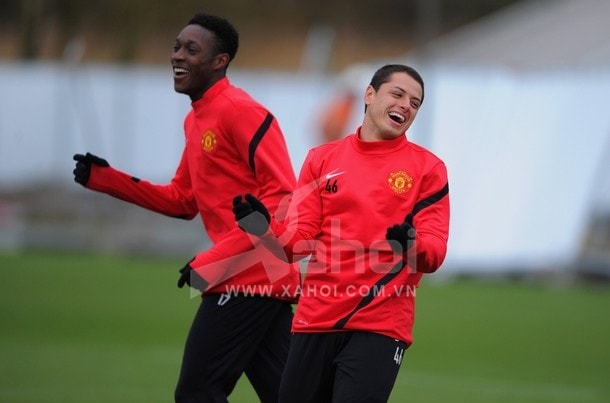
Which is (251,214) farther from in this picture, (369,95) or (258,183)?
(258,183)

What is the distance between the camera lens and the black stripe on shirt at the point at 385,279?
20.7 ft

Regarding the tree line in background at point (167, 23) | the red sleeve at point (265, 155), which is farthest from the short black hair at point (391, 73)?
the tree line in background at point (167, 23)

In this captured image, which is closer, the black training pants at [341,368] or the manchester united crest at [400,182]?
the black training pants at [341,368]

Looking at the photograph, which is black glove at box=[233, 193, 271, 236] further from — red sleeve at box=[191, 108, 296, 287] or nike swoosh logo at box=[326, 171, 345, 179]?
red sleeve at box=[191, 108, 296, 287]

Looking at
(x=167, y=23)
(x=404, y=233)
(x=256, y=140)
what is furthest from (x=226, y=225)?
(x=167, y=23)

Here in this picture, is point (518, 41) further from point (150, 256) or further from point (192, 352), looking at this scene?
point (192, 352)

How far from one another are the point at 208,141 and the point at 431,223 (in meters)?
1.68

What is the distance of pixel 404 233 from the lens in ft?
18.9

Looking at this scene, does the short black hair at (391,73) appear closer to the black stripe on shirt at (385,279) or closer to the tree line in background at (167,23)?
the black stripe on shirt at (385,279)

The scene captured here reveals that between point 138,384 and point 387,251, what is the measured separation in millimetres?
6307

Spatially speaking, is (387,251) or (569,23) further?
(569,23)

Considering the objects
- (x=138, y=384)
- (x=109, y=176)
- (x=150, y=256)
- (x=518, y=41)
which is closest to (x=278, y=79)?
(x=150, y=256)

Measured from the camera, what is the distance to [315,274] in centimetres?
646

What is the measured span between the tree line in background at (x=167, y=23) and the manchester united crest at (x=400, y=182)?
19086 millimetres
